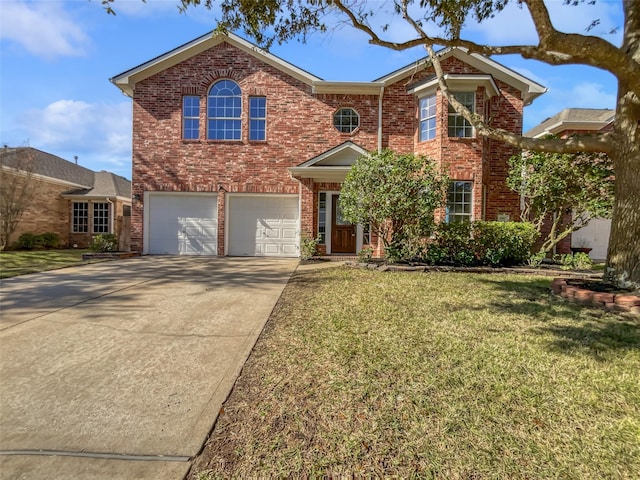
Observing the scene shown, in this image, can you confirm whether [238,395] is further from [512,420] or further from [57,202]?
[57,202]

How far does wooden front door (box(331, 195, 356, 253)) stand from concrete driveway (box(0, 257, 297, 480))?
6.47 m

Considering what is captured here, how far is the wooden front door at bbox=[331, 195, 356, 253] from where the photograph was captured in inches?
513

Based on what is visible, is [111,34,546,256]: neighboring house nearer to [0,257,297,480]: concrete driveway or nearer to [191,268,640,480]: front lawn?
[0,257,297,480]: concrete driveway

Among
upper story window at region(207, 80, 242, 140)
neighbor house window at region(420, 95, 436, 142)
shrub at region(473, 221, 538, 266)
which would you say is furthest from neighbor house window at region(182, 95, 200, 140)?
shrub at region(473, 221, 538, 266)

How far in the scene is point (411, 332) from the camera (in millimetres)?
4262

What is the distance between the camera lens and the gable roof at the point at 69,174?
55.0 ft

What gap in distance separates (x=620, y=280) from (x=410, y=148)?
8.56 metres

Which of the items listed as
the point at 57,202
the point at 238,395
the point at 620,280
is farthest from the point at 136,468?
the point at 57,202

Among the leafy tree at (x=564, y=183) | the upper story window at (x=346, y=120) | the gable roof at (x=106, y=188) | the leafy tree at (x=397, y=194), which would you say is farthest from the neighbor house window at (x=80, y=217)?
the leafy tree at (x=564, y=183)

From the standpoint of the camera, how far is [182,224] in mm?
13547

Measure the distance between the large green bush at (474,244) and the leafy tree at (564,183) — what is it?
1.64 meters

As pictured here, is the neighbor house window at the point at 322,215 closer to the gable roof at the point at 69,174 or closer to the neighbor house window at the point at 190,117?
the neighbor house window at the point at 190,117

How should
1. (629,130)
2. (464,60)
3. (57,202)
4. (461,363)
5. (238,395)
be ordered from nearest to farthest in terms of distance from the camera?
(238,395) → (461,363) → (629,130) → (464,60) → (57,202)

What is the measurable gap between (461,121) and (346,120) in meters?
4.18
